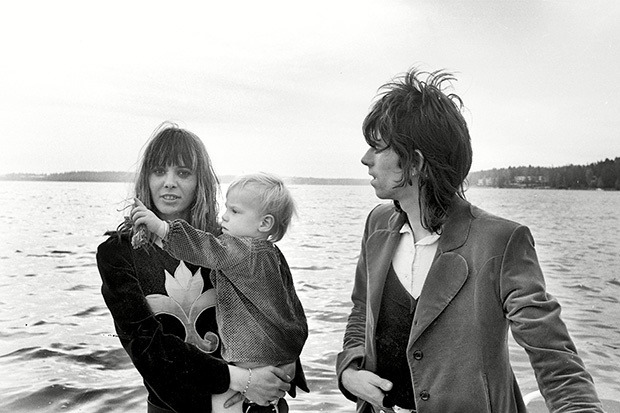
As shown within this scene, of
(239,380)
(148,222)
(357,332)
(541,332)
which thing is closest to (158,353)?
(239,380)

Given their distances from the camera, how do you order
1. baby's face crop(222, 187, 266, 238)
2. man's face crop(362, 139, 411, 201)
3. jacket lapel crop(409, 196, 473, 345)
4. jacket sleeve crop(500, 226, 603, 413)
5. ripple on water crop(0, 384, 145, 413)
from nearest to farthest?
jacket sleeve crop(500, 226, 603, 413), jacket lapel crop(409, 196, 473, 345), man's face crop(362, 139, 411, 201), baby's face crop(222, 187, 266, 238), ripple on water crop(0, 384, 145, 413)

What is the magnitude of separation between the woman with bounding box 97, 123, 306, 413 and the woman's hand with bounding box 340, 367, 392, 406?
245 mm

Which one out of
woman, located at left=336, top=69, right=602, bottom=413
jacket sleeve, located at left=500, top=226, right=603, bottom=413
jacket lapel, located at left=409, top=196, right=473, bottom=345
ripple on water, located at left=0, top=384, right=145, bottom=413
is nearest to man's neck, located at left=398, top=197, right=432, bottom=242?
woman, located at left=336, top=69, right=602, bottom=413

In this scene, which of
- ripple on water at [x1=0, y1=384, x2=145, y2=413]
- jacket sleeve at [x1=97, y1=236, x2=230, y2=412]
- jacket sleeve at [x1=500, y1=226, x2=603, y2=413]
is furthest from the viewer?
ripple on water at [x1=0, y1=384, x2=145, y2=413]

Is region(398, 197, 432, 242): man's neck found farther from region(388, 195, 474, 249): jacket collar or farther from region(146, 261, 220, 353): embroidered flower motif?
region(146, 261, 220, 353): embroidered flower motif

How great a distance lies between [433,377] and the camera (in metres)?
1.90

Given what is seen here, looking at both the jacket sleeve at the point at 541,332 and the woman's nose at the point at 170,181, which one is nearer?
the jacket sleeve at the point at 541,332

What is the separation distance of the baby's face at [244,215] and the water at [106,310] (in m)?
0.23

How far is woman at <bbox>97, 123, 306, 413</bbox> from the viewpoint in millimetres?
2131

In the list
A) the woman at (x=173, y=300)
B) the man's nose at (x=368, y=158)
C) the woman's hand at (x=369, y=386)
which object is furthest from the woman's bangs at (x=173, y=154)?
the woman's hand at (x=369, y=386)

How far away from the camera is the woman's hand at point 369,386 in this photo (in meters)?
2.03

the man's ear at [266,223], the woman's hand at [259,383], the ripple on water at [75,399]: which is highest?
the man's ear at [266,223]

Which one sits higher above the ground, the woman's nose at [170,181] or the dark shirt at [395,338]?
the woman's nose at [170,181]

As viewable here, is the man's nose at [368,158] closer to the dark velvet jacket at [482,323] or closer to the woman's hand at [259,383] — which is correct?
the dark velvet jacket at [482,323]
